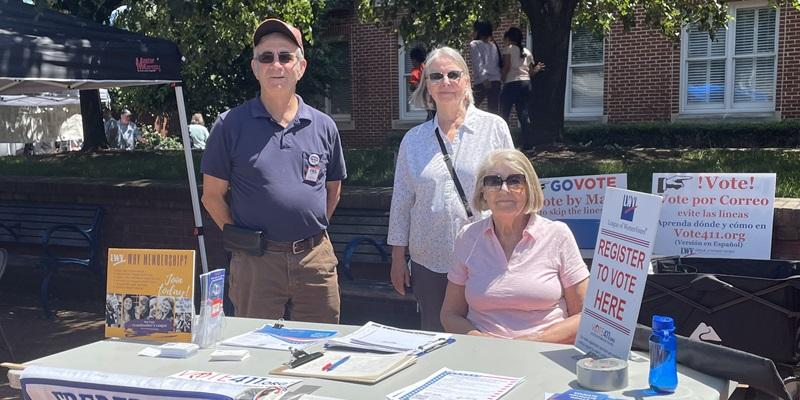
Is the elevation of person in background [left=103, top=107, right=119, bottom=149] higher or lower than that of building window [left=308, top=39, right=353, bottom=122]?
lower

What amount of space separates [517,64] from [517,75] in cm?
15

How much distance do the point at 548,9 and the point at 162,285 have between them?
7.47 m

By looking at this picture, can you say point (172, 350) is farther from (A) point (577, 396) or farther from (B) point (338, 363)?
(A) point (577, 396)

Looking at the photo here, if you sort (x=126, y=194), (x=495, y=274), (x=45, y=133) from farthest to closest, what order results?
1. (x=45, y=133)
2. (x=126, y=194)
3. (x=495, y=274)

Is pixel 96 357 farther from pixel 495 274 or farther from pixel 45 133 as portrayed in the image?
pixel 45 133

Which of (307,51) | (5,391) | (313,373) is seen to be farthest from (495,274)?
(307,51)

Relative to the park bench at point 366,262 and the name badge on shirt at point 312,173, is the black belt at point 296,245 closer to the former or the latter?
the name badge on shirt at point 312,173

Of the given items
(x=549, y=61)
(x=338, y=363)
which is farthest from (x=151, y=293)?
(x=549, y=61)

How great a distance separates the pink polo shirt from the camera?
334cm

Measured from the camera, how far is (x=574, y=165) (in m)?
8.01

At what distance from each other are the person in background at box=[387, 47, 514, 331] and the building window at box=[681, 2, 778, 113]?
511 inches

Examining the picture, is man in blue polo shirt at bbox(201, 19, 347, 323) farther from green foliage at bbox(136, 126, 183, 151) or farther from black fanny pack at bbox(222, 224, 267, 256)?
green foliage at bbox(136, 126, 183, 151)

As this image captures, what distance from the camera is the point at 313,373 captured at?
8.64 feet

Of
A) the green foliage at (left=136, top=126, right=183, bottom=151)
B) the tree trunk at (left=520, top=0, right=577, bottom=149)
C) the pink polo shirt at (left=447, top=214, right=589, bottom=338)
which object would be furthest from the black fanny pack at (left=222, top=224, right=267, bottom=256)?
the green foliage at (left=136, top=126, right=183, bottom=151)
